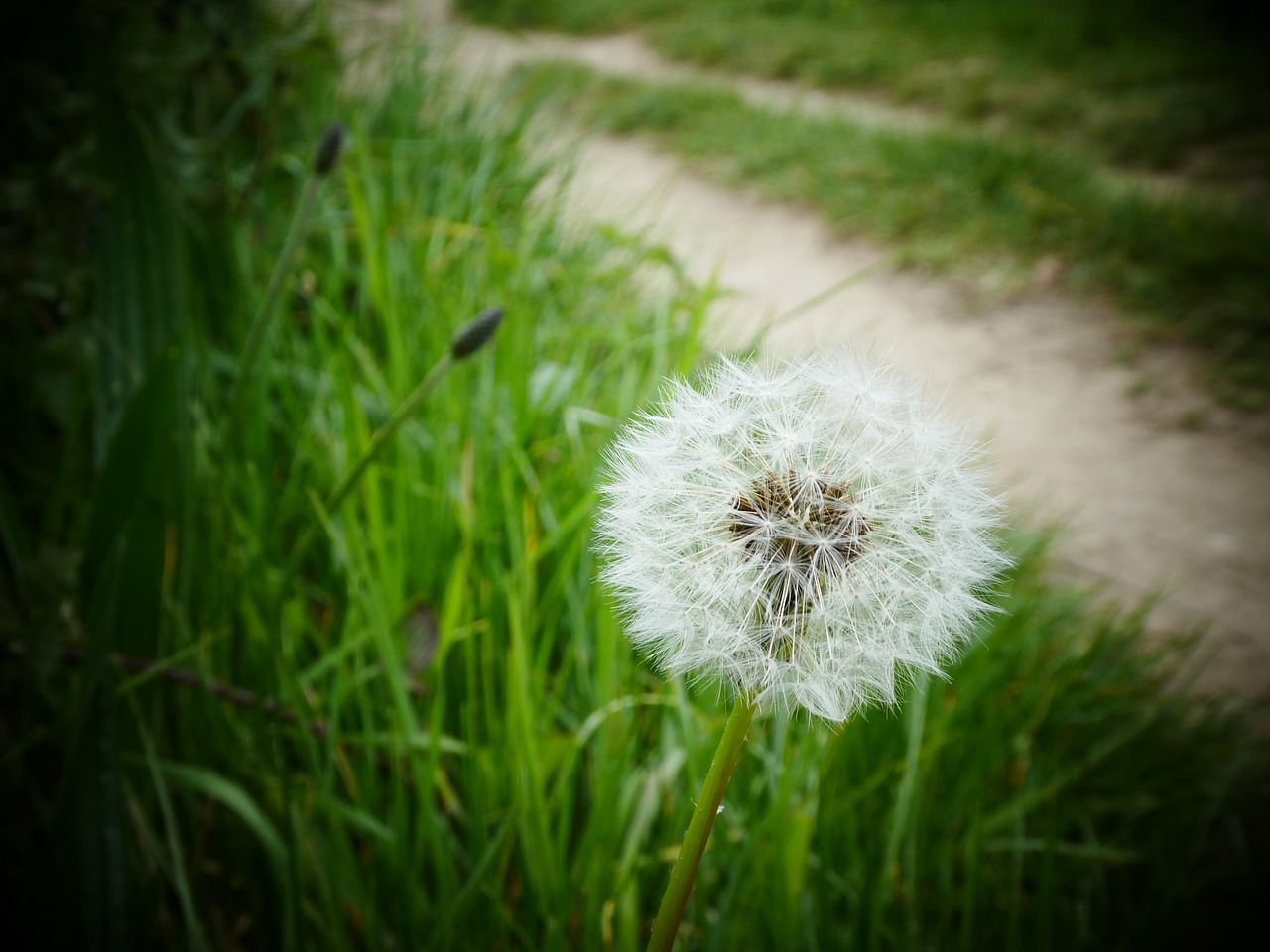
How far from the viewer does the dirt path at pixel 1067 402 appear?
264cm

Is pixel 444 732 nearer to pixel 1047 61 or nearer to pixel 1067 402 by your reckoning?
pixel 1067 402

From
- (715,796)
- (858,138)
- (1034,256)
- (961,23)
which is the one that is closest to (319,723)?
(715,796)

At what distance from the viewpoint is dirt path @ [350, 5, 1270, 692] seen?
8.68 feet

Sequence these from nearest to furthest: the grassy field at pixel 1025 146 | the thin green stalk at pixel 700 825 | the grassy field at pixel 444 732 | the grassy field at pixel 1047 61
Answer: the thin green stalk at pixel 700 825 < the grassy field at pixel 444 732 < the grassy field at pixel 1025 146 < the grassy field at pixel 1047 61

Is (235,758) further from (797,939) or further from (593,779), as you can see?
(797,939)

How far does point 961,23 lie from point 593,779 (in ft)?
24.2

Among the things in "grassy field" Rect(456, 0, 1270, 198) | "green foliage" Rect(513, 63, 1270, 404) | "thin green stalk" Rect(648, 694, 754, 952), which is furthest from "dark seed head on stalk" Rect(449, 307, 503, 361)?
"grassy field" Rect(456, 0, 1270, 198)

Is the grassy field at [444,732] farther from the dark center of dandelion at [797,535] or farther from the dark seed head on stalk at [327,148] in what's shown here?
the dark center of dandelion at [797,535]

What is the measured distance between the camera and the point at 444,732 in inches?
54.1

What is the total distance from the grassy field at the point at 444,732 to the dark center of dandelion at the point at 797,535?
0.66 feet

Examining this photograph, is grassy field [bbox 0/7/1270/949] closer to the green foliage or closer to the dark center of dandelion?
the dark center of dandelion

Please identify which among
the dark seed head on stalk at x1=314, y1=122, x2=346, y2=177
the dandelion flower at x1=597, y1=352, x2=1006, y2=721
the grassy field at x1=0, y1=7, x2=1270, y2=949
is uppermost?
the dark seed head on stalk at x1=314, y1=122, x2=346, y2=177

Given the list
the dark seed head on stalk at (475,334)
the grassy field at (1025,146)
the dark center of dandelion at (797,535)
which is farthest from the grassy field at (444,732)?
the grassy field at (1025,146)

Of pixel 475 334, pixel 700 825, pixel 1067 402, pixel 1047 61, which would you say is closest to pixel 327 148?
pixel 475 334
